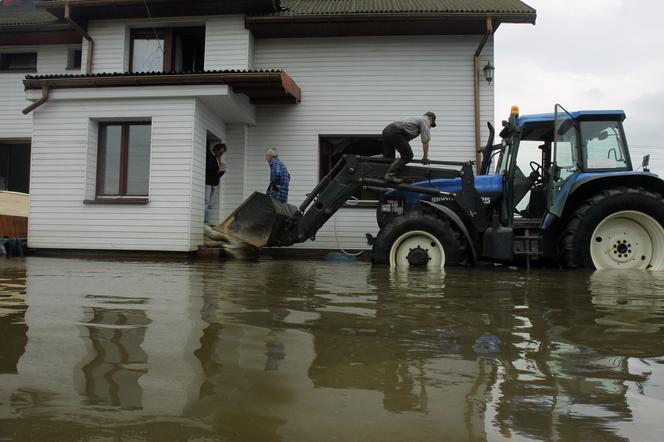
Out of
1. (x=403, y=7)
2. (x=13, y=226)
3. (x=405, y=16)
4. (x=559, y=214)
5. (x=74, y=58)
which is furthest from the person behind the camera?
(x=74, y=58)

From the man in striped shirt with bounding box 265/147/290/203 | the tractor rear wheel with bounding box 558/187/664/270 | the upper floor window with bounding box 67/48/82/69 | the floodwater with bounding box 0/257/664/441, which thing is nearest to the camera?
the floodwater with bounding box 0/257/664/441

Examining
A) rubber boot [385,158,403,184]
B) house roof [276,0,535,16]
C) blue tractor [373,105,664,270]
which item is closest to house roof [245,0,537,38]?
house roof [276,0,535,16]

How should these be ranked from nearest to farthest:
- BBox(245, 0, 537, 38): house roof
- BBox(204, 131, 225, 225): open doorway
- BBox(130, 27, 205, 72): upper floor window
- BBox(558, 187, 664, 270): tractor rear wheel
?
BBox(558, 187, 664, 270): tractor rear wheel < BBox(245, 0, 537, 38): house roof < BBox(204, 131, 225, 225): open doorway < BBox(130, 27, 205, 72): upper floor window

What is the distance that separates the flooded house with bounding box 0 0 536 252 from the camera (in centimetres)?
973

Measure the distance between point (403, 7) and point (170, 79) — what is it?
538cm

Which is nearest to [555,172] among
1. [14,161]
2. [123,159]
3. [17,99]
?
[123,159]

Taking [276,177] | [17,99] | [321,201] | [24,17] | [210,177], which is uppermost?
[24,17]

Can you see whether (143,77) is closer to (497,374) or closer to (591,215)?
(591,215)

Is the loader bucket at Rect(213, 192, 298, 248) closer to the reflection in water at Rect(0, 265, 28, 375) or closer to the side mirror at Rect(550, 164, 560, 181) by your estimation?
the side mirror at Rect(550, 164, 560, 181)

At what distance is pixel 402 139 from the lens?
7371 millimetres

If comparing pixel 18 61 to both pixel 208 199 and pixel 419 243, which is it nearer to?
pixel 208 199

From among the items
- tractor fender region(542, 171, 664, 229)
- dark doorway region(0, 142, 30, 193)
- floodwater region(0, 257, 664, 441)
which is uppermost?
dark doorway region(0, 142, 30, 193)

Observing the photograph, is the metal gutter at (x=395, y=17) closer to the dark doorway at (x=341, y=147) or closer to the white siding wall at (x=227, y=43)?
the white siding wall at (x=227, y=43)

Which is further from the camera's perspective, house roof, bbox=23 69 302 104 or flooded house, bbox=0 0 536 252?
flooded house, bbox=0 0 536 252
